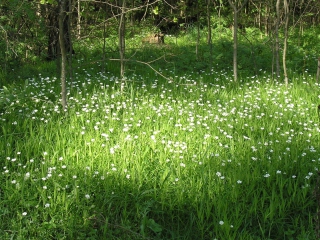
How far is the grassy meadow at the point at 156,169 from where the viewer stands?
304 centimetres

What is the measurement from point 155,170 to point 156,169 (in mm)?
15

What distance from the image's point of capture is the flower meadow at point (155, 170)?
9.99 feet

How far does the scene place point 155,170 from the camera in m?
3.68

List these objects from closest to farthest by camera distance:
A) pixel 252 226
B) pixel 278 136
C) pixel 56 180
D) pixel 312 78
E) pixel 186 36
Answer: pixel 252 226, pixel 56 180, pixel 278 136, pixel 312 78, pixel 186 36

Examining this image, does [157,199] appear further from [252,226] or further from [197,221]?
[252,226]

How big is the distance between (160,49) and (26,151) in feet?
22.5

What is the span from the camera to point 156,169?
3676 millimetres

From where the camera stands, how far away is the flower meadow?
3045mm

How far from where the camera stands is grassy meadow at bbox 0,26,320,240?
120 inches

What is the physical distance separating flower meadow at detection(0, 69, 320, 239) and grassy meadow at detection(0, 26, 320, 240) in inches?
0.5

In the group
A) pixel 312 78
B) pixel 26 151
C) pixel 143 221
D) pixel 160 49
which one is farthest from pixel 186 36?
pixel 143 221

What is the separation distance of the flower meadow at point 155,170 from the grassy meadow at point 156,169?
0.01m

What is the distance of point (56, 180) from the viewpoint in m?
3.39

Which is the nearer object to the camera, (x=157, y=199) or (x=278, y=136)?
(x=157, y=199)
